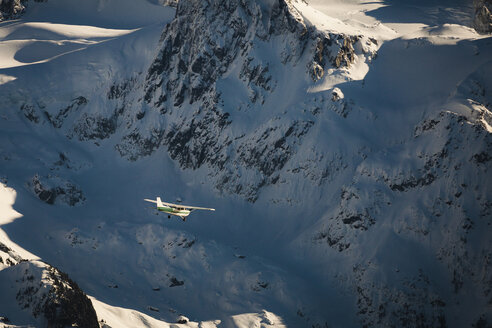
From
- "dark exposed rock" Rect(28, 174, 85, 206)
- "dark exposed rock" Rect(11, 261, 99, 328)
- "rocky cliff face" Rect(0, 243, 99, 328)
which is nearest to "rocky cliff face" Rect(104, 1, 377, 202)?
"dark exposed rock" Rect(28, 174, 85, 206)

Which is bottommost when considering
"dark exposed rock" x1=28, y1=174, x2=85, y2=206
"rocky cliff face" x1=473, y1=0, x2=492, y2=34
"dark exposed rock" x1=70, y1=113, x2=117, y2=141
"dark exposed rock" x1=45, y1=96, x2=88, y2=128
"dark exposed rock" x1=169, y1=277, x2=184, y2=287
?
"dark exposed rock" x1=169, y1=277, x2=184, y2=287

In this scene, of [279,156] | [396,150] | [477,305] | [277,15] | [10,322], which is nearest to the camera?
[10,322]

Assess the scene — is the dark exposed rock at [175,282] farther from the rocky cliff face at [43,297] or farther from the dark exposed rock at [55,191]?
the dark exposed rock at [55,191]

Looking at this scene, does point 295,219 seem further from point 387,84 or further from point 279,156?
point 387,84

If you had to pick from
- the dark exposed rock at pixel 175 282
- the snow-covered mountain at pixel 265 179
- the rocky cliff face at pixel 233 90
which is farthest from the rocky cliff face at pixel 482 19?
the dark exposed rock at pixel 175 282

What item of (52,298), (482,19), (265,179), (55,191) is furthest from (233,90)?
(52,298)

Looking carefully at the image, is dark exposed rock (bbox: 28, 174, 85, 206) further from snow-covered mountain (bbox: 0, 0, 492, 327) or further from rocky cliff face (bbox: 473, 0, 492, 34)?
rocky cliff face (bbox: 473, 0, 492, 34)

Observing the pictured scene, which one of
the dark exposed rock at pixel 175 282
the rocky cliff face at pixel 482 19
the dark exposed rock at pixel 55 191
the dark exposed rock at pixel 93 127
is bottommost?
the dark exposed rock at pixel 175 282

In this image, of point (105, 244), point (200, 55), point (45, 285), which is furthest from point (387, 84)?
point (45, 285)
